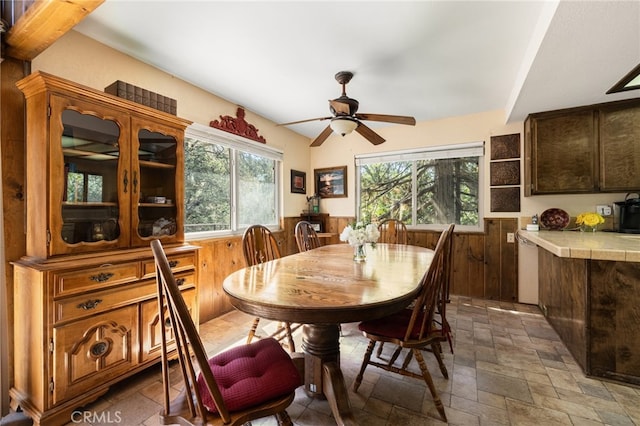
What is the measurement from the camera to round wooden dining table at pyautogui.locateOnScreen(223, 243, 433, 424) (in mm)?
1104

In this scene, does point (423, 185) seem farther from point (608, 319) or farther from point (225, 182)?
point (225, 182)

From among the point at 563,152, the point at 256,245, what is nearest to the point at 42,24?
the point at 256,245

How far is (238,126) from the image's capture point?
3.22 m

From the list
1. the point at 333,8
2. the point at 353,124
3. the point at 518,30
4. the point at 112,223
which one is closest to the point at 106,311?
the point at 112,223

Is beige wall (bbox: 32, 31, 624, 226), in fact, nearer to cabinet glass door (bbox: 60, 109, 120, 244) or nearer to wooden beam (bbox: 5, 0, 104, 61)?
wooden beam (bbox: 5, 0, 104, 61)

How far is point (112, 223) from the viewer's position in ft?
5.96

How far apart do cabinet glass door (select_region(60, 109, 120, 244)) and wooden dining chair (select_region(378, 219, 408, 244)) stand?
280cm

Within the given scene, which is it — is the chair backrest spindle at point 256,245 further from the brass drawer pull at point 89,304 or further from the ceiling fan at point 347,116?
the ceiling fan at point 347,116

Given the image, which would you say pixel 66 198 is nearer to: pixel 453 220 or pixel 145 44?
pixel 145 44

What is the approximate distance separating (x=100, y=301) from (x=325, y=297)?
1392mm

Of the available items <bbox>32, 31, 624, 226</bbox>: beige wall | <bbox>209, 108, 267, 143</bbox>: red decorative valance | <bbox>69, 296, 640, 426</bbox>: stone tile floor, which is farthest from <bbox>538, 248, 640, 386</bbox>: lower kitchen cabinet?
<bbox>209, 108, 267, 143</bbox>: red decorative valance

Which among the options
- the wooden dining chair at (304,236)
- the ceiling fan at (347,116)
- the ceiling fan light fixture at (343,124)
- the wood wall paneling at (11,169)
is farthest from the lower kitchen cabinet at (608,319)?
the wood wall paneling at (11,169)

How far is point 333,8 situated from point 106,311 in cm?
234

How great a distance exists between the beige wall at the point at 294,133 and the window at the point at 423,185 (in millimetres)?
124
